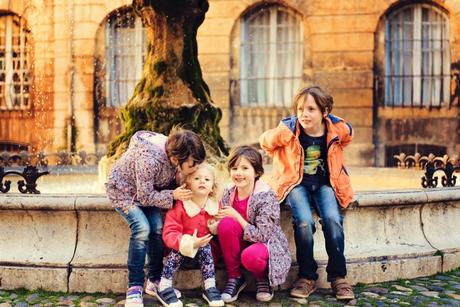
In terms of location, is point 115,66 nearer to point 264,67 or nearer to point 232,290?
point 264,67

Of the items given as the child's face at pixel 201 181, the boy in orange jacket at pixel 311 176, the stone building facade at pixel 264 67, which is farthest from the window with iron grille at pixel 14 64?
the child's face at pixel 201 181

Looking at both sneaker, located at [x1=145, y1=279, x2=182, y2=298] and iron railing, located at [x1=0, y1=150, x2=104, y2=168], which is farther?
iron railing, located at [x1=0, y1=150, x2=104, y2=168]

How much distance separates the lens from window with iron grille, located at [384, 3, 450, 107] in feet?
52.2

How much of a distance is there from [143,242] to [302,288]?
1090 millimetres

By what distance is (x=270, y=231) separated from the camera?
4.71 meters

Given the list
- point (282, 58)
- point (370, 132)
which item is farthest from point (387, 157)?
point (282, 58)

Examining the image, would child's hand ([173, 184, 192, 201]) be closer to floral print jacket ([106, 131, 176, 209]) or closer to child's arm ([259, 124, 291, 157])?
floral print jacket ([106, 131, 176, 209])

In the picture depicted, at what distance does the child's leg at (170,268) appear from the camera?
4.63 metres

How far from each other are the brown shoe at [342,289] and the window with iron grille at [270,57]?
11.8 metres

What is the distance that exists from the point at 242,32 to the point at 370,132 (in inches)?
142

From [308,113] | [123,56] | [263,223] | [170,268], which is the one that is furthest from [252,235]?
[123,56]

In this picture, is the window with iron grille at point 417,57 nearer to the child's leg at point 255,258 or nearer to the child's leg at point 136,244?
the child's leg at point 255,258

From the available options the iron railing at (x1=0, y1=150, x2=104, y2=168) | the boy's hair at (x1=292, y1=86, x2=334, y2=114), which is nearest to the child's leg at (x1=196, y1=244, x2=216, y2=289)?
the boy's hair at (x1=292, y1=86, x2=334, y2=114)

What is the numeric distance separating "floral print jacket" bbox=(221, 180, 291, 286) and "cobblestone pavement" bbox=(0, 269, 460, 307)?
228mm
